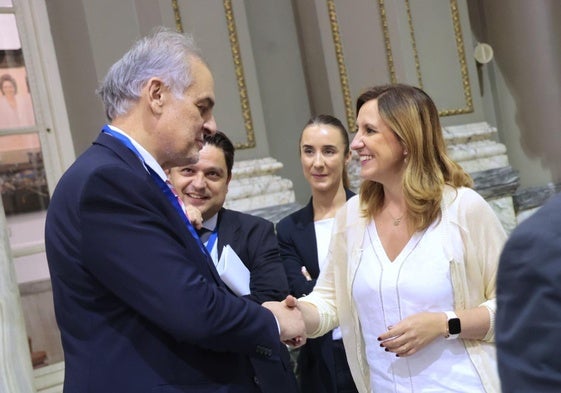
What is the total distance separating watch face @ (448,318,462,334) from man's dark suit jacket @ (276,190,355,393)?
3.07 feet

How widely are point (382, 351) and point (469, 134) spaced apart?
10.7 ft

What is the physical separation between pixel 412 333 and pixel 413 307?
0.38 ft

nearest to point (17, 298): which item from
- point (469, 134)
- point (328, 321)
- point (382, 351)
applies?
point (328, 321)

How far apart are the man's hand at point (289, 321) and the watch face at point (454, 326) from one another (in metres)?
0.43

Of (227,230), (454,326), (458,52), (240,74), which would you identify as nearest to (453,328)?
(454,326)

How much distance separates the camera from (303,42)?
17.4 feet

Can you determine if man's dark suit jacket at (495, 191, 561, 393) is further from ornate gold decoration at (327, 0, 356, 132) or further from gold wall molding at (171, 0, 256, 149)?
ornate gold decoration at (327, 0, 356, 132)

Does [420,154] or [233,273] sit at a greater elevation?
[420,154]

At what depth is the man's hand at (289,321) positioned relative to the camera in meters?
2.03

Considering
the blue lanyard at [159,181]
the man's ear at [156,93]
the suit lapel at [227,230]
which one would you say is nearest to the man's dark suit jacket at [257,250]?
the suit lapel at [227,230]

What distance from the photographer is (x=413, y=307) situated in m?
2.33

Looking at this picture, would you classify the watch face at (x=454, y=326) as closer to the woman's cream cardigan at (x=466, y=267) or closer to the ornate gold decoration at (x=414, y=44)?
the woman's cream cardigan at (x=466, y=267)

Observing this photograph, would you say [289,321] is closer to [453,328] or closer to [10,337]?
[453,328]

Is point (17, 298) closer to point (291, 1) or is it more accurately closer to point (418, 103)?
point (418, 103)
